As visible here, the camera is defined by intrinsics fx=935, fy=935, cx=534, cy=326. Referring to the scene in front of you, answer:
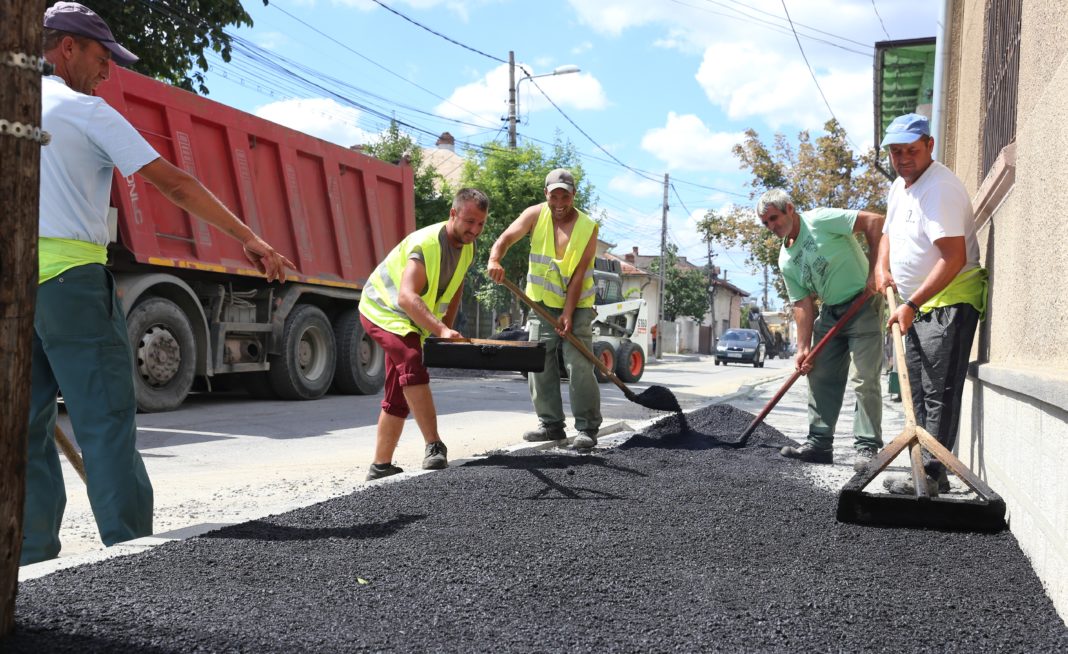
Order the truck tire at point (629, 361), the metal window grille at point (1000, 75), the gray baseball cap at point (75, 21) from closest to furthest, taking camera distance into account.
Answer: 1. the gray baseball cap at point (75, 21)
2. the metal window grille at point (1000, 75)
3. the truck tire at point (629, 361)

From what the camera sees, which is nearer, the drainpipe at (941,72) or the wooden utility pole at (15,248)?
the wooden utility pole at (15,248)

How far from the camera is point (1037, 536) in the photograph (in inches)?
114

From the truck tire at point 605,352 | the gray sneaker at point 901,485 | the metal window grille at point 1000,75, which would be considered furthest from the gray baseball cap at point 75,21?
the truck tire at point 605,352

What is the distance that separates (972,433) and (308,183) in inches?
313

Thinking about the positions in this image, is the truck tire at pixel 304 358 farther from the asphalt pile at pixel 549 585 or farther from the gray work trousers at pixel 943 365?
the gray work trousers at pixel 943 365

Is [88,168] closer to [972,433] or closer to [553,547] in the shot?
[553,547]

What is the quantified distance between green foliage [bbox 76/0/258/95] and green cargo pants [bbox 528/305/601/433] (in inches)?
279

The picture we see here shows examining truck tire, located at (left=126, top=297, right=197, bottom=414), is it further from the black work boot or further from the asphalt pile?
the black work boot

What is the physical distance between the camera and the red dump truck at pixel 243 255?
320 inches

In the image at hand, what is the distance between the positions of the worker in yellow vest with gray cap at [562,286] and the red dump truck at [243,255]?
11.9 ft

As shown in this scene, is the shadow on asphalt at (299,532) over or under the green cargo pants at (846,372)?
under

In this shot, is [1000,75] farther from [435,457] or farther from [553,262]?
[435,457]

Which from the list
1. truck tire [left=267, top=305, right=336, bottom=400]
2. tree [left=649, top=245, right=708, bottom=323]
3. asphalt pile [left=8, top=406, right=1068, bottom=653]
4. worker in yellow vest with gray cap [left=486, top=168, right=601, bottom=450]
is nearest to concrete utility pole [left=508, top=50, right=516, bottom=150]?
truck tire [left=267, top=305, right=336, bottom=400]

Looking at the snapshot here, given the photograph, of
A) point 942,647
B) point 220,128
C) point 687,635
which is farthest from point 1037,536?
point 220,128
